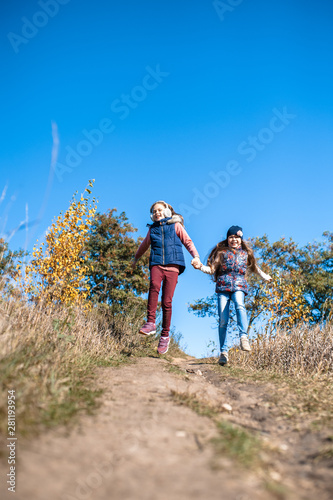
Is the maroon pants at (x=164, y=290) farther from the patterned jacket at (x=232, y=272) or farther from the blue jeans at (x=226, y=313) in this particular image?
the blue jeans at (x=226, y=313)

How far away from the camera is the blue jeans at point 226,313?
5.03 metres

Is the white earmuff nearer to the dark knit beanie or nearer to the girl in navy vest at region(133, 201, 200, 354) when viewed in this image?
the girl in navy vest at region(133, 201, 200, 354)

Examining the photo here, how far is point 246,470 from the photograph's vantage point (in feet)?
5.12

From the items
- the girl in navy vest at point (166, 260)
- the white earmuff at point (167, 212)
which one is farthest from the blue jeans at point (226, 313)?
the white earmuff at point (167, 212)

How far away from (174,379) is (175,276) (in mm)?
2050

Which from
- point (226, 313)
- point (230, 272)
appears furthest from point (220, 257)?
point (226, 313)

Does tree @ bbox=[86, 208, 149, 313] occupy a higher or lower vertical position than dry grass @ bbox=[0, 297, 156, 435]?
higher

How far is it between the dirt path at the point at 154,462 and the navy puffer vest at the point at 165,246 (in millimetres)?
2911

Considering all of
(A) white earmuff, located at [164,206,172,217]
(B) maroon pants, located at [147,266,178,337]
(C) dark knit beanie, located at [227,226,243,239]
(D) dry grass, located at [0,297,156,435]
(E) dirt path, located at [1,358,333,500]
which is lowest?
(E) dirt path, located at [1,358,333,500]

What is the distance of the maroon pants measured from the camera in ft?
17.0

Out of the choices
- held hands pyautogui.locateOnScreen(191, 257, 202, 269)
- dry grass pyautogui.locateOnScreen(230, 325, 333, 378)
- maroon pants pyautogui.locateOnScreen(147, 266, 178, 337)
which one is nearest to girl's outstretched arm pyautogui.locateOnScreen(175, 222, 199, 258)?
held hands pyautogui.locateOnScreen(191, 257, 202, 269)

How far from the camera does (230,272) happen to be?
17.7ft

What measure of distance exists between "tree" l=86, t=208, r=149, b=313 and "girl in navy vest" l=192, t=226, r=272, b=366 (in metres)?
10.4

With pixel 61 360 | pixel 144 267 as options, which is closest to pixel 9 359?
pixel 61 360
